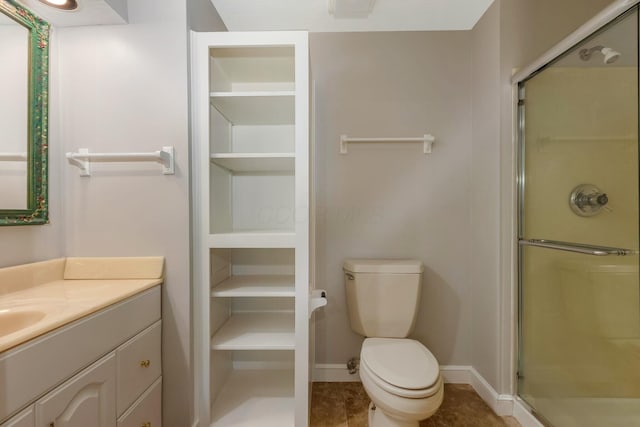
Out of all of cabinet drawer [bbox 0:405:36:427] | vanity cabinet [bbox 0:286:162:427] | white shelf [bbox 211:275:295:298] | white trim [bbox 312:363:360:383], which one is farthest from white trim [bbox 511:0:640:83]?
cabinet drawer [bbox 0:405:36:427]

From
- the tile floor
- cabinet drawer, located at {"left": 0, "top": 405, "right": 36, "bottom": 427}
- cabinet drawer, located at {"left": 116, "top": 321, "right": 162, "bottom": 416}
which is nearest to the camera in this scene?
cabinet drawer, located at {"left": 0, "top": 405, "right": 36, "bottom": 427}

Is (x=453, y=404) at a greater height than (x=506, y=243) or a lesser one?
lesser

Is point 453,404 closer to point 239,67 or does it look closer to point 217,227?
point 217,227

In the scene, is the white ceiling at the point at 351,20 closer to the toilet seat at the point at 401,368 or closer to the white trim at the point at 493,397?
the toilet seat at the point at 401,368

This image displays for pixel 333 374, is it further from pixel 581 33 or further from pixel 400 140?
pixel 581 33

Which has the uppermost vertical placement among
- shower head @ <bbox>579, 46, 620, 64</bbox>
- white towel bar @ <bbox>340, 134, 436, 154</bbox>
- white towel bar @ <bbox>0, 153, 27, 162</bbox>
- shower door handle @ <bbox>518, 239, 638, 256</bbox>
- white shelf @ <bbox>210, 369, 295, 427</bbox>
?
shower head @ <bbox>579, 46, 620, 64</bbox>

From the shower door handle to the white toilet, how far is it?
24.2 inches

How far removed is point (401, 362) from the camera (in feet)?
4.24

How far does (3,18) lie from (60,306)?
44.4 inches

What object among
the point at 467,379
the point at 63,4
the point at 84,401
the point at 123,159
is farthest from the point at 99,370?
the point at 467,379

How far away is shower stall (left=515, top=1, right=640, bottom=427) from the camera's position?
119 cm

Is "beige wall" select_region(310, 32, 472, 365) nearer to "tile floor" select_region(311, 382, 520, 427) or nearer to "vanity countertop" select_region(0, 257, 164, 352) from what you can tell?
"tile floor" select_region(311, 382, 520, 427)

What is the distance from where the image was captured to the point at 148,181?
126 cm

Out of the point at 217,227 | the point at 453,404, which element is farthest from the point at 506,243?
the point at 217,227
